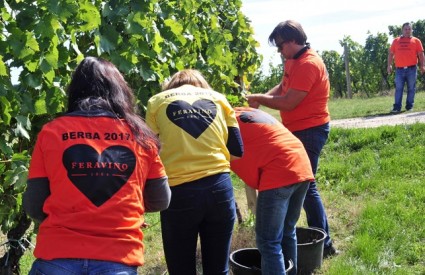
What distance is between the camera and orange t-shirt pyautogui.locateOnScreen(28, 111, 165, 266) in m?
2.01

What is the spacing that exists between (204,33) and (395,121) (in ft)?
16.0

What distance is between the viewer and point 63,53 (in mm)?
2840

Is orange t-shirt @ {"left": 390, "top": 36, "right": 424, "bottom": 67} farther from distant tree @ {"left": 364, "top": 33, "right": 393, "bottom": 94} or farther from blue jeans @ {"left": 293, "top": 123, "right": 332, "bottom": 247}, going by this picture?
distant tree @ {"left": 364, "top": 33, "right": 393, "bottom": 94}

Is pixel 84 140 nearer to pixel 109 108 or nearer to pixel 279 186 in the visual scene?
pixel 109 108

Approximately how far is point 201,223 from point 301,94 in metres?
1.41

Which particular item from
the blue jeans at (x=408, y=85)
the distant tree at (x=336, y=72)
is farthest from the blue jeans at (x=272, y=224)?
the distant tree at (x=336, y=72)

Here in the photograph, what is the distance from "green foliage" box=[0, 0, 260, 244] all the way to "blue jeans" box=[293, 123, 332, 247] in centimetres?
90

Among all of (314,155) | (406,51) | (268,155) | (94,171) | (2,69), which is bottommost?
(314,155)

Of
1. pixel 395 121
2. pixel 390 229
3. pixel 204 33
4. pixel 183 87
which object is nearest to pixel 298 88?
pixel 204 33

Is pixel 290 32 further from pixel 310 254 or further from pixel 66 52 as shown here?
pixel 66 52

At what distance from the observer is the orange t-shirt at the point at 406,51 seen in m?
10.0

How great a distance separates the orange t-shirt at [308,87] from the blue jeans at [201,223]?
1.30 meters

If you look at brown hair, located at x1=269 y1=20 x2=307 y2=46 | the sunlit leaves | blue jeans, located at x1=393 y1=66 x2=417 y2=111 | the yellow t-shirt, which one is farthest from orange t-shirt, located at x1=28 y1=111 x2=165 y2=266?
blue jeans, located at x1=393 y1=66 x2=417 y2=111

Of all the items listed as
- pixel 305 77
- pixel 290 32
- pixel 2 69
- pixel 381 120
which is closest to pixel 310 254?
pixel 305 77
